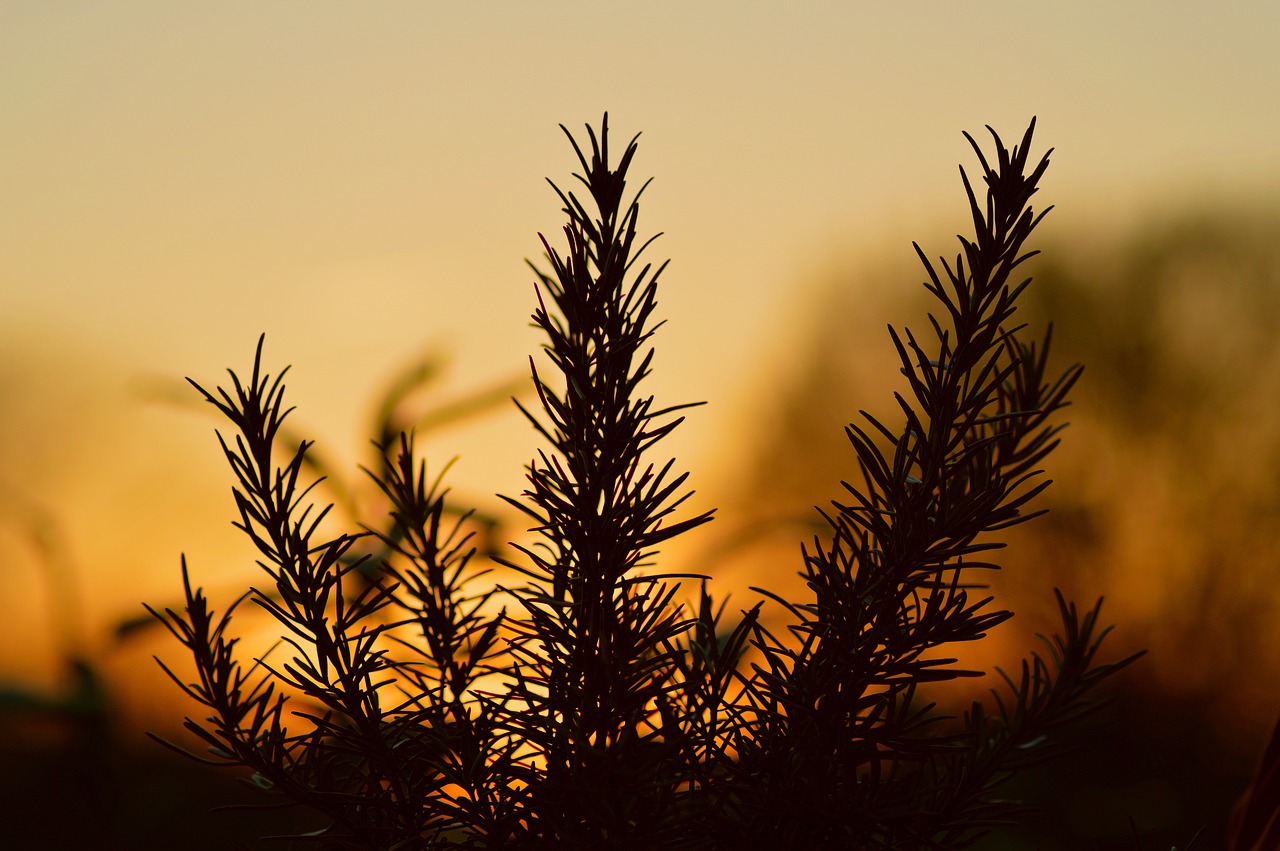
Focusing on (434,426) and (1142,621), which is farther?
(1142,621)

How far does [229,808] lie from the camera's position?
0.30 meters

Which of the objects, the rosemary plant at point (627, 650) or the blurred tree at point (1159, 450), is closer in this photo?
the rosemary plant at point (627, 650)

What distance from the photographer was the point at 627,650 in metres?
0.30

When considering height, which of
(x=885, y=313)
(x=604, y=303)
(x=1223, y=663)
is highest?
(x=885, y=313)

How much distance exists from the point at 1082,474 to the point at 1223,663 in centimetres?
101

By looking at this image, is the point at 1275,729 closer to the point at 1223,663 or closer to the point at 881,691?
the point at 881,691

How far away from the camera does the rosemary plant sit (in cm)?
27

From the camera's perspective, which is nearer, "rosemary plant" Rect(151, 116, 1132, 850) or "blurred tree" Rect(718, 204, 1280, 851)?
"rosemary plant" Rect(151, 116, 1132, 850)

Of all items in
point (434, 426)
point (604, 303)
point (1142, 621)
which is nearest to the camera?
point (604, 303)

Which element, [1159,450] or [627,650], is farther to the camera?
[1159,450]

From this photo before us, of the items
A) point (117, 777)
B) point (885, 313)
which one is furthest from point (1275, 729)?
point (885, 313)

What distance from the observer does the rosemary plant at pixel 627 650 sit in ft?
0.90

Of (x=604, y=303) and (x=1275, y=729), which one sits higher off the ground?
(x=604, y=303)

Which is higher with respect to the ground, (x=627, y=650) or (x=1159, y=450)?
(x=1159, y=450)
